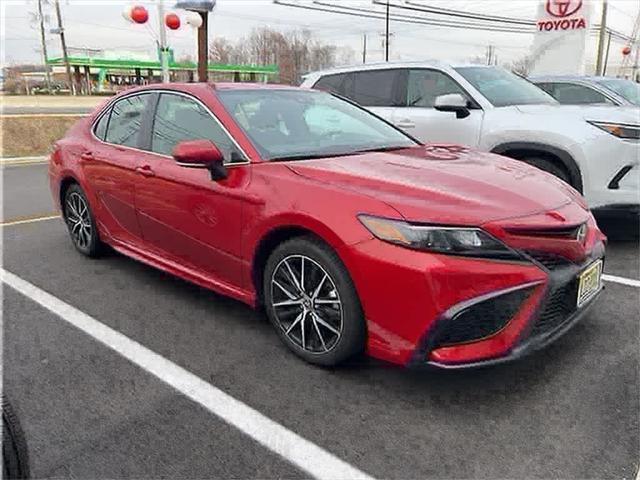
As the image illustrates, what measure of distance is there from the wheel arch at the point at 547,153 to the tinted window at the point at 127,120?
325 cm

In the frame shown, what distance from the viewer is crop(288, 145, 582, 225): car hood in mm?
Answer: 2512

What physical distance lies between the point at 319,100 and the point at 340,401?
7.43ft

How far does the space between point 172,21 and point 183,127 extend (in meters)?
14.9

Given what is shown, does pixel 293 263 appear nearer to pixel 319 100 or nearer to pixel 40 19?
pixel 319 100

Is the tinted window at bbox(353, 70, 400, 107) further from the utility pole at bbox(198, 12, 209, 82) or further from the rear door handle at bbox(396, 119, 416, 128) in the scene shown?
the utility pole at bbox(198, 12, 209, 82)

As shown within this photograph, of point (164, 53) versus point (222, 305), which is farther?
point (164, 53)

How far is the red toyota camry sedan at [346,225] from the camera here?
7.95 ft

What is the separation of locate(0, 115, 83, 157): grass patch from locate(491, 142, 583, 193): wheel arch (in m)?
11.5

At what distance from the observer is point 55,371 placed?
2.89 meters

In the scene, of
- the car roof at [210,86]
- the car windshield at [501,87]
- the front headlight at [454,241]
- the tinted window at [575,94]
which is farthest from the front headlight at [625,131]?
the tinted window at [575,94]

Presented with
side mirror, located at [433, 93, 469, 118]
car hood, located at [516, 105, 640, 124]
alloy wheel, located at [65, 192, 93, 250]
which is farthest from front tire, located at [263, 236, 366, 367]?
car hood, located at [516, 105, 640, 124]

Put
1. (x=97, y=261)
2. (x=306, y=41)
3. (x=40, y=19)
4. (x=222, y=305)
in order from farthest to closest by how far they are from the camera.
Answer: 1. (x=306, y=41)
2. (x=40, y=19)
3. (x=97, y=261)
4. (x=222, y=305)

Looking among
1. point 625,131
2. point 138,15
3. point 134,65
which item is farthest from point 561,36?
point 134,65

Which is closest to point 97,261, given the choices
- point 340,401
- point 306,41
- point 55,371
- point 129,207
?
point 129,207
